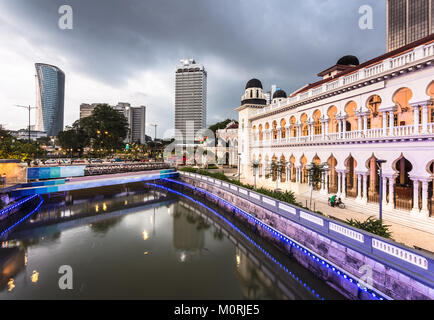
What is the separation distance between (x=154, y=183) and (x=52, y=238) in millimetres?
28670

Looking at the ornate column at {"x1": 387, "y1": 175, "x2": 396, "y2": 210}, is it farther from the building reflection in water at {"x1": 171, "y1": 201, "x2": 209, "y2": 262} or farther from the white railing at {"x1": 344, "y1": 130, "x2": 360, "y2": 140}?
the building reflection in water at {"x1": 171, "y1": 201, "x2": 209, "y2": 262}

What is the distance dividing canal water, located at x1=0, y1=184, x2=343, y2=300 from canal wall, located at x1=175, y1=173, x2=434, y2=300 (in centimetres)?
89

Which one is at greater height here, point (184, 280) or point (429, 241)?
point (429, 241)

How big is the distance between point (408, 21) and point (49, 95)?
696 feet

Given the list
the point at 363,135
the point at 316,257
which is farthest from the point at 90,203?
the point at 363,135

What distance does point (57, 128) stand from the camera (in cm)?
19062

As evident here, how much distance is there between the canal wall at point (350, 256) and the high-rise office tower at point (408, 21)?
356 feet

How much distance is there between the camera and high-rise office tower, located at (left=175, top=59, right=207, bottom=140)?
139m

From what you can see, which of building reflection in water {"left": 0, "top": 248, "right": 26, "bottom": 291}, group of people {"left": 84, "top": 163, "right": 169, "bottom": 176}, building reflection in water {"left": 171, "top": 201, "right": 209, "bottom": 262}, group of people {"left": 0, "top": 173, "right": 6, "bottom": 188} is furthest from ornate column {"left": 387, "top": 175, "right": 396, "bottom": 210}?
group of people {"left": 84, "top": 163, "right": 169, "bottom": 176}

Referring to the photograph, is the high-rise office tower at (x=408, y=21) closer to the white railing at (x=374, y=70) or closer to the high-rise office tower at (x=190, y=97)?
the white railing at (x=374, y=70)

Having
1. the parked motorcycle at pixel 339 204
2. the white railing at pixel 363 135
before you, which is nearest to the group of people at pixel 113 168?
the white railing at pixel 363 135
